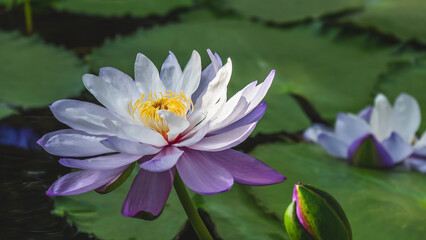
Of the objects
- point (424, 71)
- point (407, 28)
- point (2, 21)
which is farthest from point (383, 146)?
A: point (2, 21)

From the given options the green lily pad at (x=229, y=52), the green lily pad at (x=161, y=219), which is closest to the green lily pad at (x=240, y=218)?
the green lily pad at (x=161, y=219)

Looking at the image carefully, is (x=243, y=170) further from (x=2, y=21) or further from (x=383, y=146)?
(x=2, y=21)

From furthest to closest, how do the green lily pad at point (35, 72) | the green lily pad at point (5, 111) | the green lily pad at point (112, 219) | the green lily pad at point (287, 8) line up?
the green lily pad at point (287, 8), the green lily pad at point (35, 72), the green lily pad at point (5, 111), the green lily pad at point (112, 219)

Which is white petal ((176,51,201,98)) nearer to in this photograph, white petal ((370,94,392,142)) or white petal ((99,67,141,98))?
white petal ((99,67,141,98))

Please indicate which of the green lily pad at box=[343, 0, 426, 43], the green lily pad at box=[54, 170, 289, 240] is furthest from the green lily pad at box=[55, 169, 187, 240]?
the green lily pad at box=[343, 0, 426, 43]

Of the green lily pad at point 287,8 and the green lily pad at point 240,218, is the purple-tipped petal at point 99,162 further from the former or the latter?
the green lily pad at point 287,8
